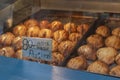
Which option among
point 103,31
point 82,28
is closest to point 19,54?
point 82,28

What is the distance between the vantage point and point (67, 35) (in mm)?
1441

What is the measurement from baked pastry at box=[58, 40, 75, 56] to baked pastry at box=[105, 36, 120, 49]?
0.65 ft

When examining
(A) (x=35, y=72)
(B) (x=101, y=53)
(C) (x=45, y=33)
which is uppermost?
(C) (x=45, y=33)

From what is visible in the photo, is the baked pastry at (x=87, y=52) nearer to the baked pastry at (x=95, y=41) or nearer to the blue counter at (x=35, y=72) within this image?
the baked pastry at (x=95, y=41)

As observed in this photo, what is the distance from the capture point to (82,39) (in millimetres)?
1389

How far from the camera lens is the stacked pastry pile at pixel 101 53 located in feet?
A: 4.01

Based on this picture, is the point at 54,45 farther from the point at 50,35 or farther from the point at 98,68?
the point at 98,68

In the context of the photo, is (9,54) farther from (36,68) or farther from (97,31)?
(97,31)

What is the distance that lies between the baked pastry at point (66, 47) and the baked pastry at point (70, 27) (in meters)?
0.10

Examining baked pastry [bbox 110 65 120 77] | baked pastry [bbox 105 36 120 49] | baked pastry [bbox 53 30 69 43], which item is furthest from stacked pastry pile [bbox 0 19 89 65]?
baked pastry [bbox 110 65 120 77]

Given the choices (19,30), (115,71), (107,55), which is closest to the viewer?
(115,71)

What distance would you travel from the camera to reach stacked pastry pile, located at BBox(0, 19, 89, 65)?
137cm

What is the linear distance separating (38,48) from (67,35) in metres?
0.21

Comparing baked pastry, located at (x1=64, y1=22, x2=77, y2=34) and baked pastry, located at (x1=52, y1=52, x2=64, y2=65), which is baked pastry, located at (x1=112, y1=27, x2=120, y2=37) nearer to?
baked pastry, located at (x1=64, y1=22, x2=77, y2=34)
